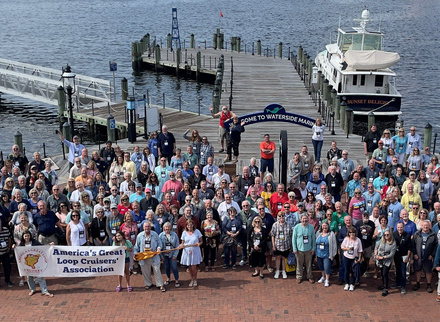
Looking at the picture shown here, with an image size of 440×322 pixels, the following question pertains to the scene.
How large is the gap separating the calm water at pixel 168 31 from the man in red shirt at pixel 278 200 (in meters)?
19.0

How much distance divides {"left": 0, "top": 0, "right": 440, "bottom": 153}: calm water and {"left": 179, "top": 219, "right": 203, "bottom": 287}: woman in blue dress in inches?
773

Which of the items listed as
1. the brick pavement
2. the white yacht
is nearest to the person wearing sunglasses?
the brick pavement

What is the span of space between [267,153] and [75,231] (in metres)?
6.29

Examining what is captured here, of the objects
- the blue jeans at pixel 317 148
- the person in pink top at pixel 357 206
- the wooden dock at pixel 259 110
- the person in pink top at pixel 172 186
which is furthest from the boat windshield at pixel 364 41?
the person in pink top at pixel 172 186

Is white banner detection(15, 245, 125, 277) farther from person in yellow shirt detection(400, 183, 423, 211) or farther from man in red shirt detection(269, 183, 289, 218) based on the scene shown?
person in yellow shirt detection(400, 183, 423, 211)

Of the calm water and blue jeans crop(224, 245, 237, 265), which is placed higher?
the calm water

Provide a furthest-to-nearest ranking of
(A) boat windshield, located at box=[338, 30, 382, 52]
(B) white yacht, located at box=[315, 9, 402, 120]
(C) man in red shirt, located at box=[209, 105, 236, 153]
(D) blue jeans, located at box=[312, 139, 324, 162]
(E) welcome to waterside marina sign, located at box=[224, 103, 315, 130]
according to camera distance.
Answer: (A) boat windshield, located at box=[338, 30, 382, 52], (B) white yacht, located at box=[315, 9, 402, 120], (D) blue jeans, located at box=[312, 139, 324, 162], (C) man in red shirt, located at box=[209, 105, 236, 153], (E) welcome to waterside marina sign, located at box=[224, 103, 315, 130]

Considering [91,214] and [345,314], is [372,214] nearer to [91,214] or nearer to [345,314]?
[345,314]

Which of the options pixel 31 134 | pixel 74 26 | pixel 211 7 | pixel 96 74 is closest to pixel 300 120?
pixel 31 134

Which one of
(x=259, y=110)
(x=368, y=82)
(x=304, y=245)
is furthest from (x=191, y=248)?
(x=368, y=82)

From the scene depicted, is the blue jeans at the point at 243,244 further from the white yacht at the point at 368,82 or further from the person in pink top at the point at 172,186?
the white yacht at the point at 368,82

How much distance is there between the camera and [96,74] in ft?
175

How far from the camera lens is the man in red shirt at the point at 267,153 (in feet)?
56.0

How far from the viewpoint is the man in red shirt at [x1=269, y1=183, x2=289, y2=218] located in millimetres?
14031
